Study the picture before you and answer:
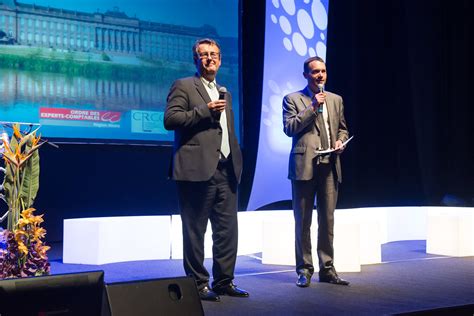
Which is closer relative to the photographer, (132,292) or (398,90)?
(132,292)

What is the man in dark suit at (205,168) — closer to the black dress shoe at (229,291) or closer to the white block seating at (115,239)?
the black dress shoe at (229,291)

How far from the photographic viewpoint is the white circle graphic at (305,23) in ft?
20.2

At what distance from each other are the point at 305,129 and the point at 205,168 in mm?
809

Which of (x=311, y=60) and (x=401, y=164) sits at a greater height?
(x=311, y=60)

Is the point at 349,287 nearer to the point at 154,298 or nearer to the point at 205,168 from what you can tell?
the point at 205,168

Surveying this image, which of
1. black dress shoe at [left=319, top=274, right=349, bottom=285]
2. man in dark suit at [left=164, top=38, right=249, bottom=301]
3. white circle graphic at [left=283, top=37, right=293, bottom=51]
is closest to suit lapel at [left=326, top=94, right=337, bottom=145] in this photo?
man in dark suit at [left=164, top=38, right=249, bottom=301]

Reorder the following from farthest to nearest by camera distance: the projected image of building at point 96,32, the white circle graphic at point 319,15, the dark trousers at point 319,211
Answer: the white circle graphic at point 319,15 < the projected image of building at point 96,32 < the dark trousers at point 319,211

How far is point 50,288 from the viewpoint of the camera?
202 centimetres

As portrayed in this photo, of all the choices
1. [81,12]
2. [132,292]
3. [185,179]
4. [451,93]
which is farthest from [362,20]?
[132,292]

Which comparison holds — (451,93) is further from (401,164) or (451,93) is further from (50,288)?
(50,288)

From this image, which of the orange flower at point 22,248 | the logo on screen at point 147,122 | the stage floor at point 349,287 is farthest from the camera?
the logo on screen at point 147,122

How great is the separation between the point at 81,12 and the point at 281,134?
2127 mm

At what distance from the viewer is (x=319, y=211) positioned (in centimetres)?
379

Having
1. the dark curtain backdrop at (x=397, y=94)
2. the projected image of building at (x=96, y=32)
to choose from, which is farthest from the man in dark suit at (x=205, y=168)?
the dark curtain backdrop at (x=397, y=94)
